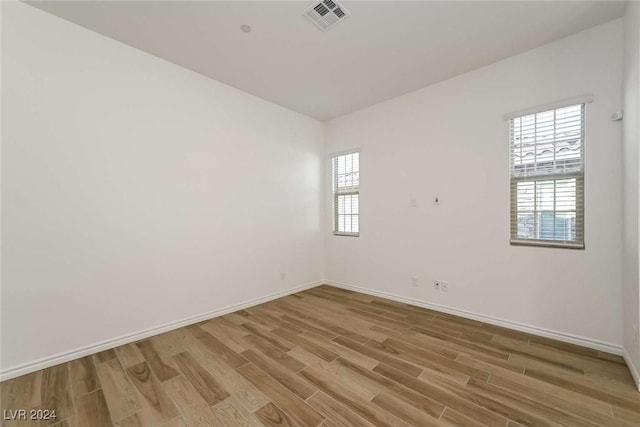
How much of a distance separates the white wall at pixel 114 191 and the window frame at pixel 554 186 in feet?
10.2

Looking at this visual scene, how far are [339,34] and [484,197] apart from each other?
93.4 inches

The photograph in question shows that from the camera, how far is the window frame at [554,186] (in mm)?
2432

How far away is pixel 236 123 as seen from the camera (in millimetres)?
3521

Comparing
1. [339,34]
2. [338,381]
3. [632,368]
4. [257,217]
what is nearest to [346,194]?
[257,217]

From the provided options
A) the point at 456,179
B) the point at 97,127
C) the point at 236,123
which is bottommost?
the point at 456,179

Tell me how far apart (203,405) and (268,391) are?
0.43 m

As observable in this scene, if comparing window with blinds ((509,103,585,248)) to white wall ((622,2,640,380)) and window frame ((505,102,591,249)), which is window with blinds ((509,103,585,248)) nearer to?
window frame ((505,102,591,249))

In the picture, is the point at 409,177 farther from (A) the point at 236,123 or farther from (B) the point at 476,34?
(A) the point at 236,123

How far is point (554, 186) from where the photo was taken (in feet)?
8.48

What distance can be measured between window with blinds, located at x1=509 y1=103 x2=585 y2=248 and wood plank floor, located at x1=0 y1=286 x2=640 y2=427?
1.09 m

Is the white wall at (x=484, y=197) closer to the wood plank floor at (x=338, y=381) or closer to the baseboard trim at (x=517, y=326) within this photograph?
the baseboard trim at (x=517, y=326)

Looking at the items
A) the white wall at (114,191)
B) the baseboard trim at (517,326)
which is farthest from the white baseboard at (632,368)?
the white wall at (114,191)

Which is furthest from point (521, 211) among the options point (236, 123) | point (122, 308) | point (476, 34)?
point (122, 308)

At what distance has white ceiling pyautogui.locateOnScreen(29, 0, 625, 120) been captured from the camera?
217 centimetres
